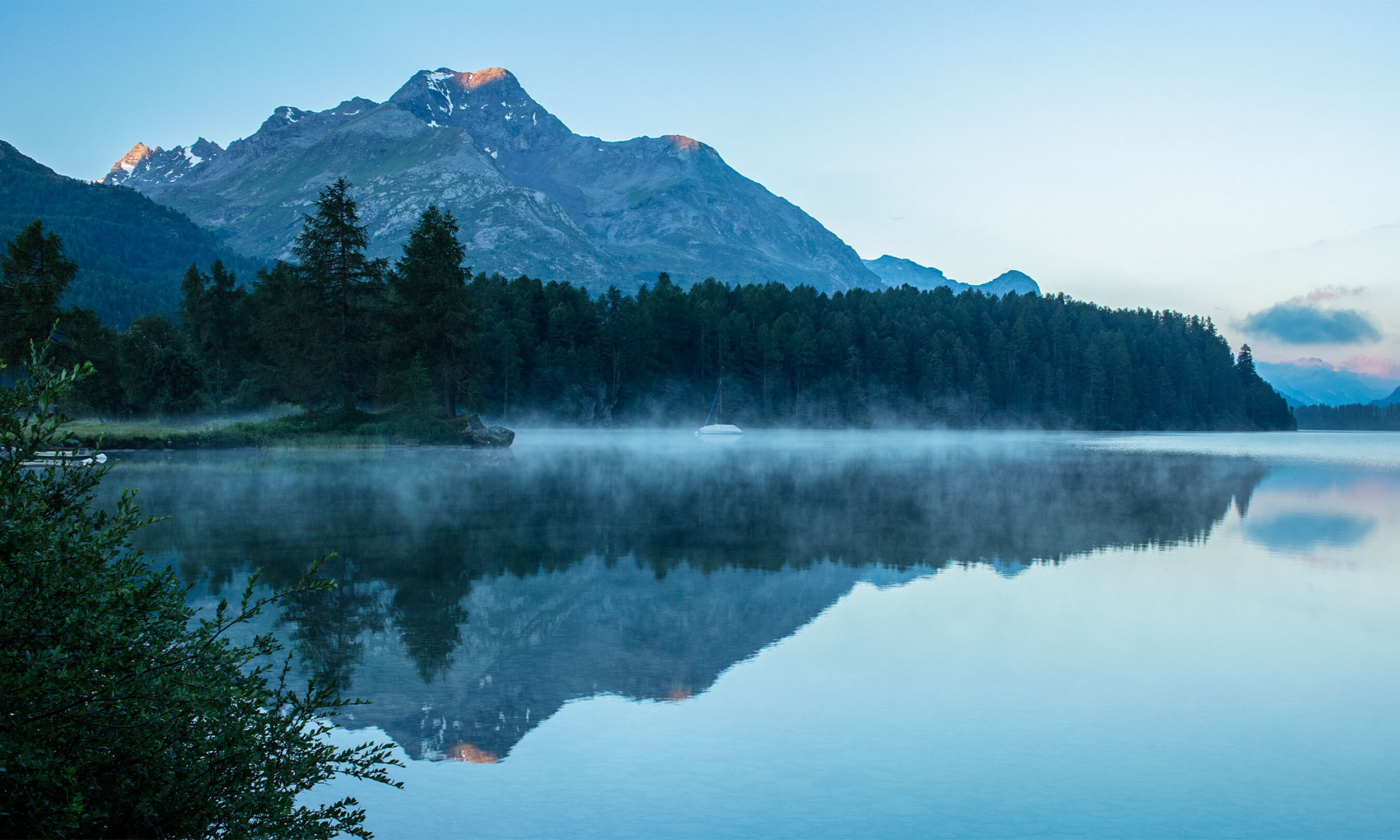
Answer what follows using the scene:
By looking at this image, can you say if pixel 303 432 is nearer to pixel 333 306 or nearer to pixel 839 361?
pixel 333 306

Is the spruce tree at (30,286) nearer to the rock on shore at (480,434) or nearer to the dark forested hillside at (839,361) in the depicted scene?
the rock on shore at (480,434)

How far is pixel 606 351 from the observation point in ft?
397

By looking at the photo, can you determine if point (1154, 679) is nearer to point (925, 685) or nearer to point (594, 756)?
point (925, 685)

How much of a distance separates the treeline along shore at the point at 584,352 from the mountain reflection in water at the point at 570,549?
662 inches

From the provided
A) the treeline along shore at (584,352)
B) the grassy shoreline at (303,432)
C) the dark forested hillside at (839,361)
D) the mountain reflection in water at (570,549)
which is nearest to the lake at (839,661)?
the mountain reflection in water at (570,549)

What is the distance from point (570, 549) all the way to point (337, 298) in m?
52.1

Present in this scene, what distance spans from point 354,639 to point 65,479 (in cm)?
739

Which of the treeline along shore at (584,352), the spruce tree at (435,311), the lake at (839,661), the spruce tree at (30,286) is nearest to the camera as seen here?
the lake at (839,661)

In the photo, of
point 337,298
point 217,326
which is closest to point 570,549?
point 337,298

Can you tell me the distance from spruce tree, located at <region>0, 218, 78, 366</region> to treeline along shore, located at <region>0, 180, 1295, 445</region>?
0.14 metres

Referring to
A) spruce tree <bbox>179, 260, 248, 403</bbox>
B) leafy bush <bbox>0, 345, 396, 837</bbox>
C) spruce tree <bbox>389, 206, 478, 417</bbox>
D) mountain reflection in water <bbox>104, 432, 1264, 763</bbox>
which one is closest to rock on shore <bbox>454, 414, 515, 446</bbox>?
spruce tree <bbox>389, 206, 478, 417</bbox>

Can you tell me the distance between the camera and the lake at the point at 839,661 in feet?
24.4

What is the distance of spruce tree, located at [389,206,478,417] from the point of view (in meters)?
66.0

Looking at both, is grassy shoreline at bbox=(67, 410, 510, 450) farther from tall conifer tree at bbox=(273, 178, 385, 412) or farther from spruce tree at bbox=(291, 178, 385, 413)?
spruce tree at bbox=(291, 178, 385, 413)
